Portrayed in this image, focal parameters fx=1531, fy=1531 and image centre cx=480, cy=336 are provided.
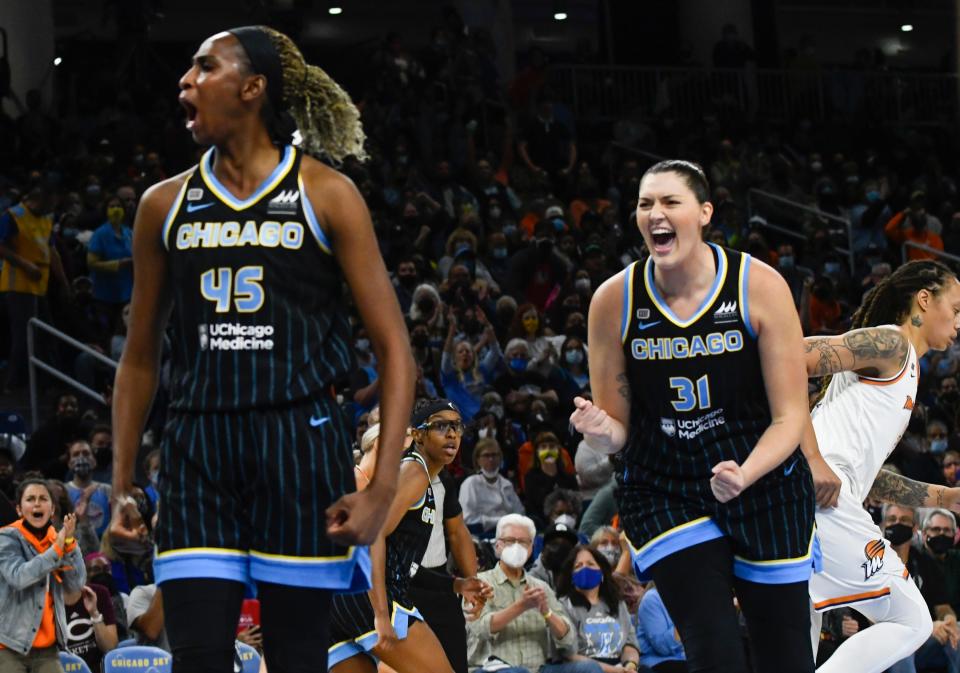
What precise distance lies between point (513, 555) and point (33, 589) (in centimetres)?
307

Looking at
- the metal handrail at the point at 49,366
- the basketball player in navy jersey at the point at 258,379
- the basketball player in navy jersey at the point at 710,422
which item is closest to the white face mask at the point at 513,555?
the metal handrail at the point at 49,366

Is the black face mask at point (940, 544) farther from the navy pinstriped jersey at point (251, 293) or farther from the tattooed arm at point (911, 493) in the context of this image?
the navy pinstriped jersey at point (251, 293)

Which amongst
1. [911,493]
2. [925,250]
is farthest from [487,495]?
[925,250]

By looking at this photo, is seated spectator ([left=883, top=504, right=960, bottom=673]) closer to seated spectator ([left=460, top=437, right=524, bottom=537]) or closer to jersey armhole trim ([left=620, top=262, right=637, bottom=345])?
seated spectator ([left=460, top=437, right=524, bottom=537])

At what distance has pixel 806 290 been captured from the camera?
54.4 ft

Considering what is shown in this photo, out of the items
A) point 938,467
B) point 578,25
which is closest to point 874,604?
point 938,467

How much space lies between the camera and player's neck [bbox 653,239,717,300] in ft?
15.7

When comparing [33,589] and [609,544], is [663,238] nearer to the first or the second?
[33,589]

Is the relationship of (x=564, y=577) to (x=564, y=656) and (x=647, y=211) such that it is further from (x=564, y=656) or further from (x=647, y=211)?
(x=647, y=211)

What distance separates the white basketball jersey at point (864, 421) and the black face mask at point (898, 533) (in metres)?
4.87

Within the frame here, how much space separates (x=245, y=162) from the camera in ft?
12.2

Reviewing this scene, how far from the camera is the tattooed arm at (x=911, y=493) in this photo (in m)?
6.40

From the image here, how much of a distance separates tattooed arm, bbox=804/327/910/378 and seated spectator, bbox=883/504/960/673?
16.3 ft

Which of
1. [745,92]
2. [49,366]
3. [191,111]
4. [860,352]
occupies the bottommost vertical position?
[860,352]
